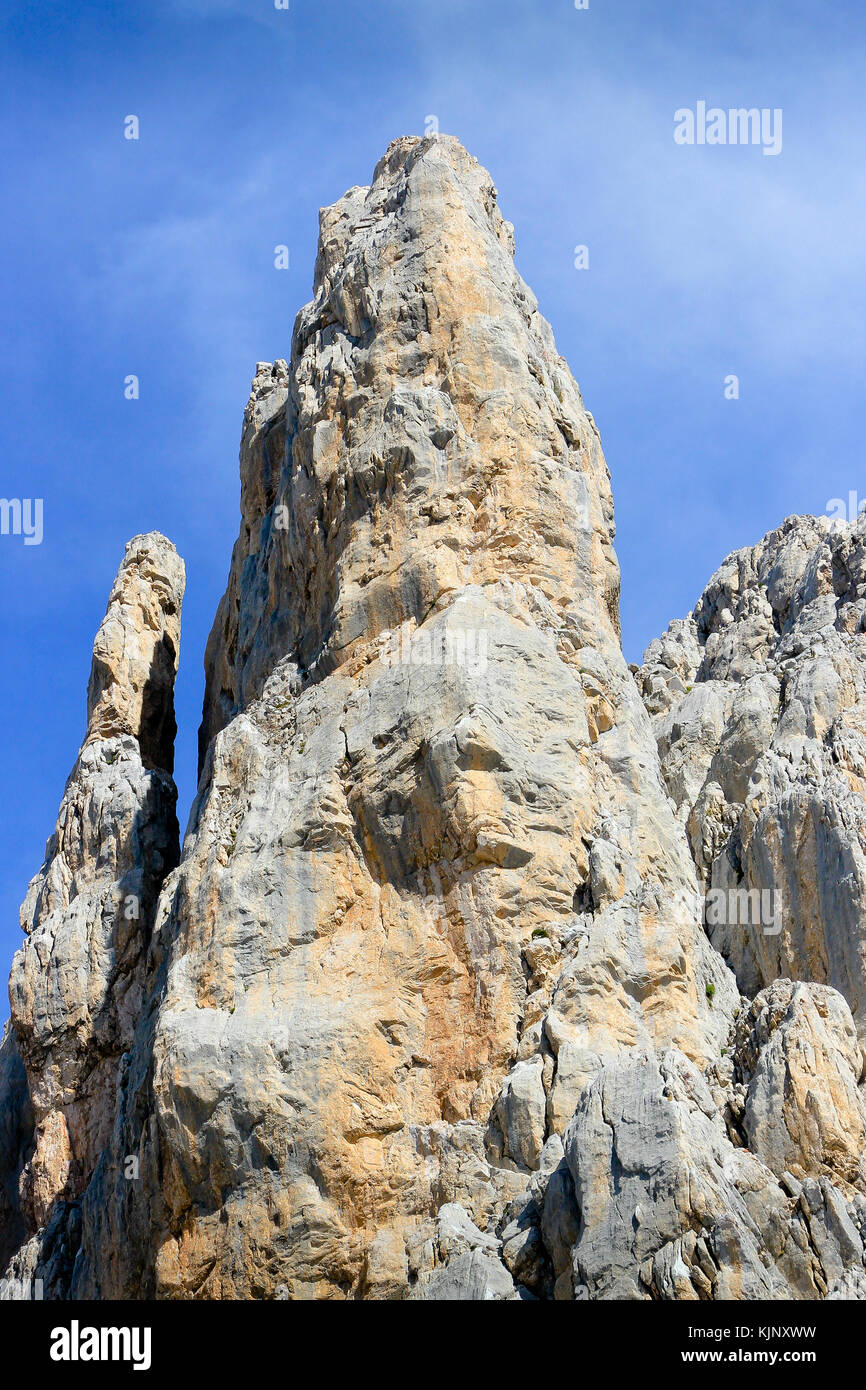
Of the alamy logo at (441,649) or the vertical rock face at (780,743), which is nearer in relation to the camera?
the alamy logo at (441,649)

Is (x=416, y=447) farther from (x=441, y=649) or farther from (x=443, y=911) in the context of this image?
(x=443, y=911)

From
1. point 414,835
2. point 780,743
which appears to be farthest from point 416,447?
point 780,743

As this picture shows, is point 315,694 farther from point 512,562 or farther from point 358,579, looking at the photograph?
point 512,562

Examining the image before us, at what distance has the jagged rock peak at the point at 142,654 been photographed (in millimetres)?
57406

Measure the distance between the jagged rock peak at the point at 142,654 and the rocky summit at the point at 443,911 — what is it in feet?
5.78

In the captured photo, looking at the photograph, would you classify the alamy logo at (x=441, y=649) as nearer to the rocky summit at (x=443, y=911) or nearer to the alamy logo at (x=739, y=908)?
the rocky summit at (x=443, y=911)

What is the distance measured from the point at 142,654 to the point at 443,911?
2359 centimetres

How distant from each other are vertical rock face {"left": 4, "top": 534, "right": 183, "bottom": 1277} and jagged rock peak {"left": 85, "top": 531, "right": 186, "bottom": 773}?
6cm

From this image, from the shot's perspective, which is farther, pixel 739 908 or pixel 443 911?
pixel 739 908

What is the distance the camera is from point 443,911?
3838cm
